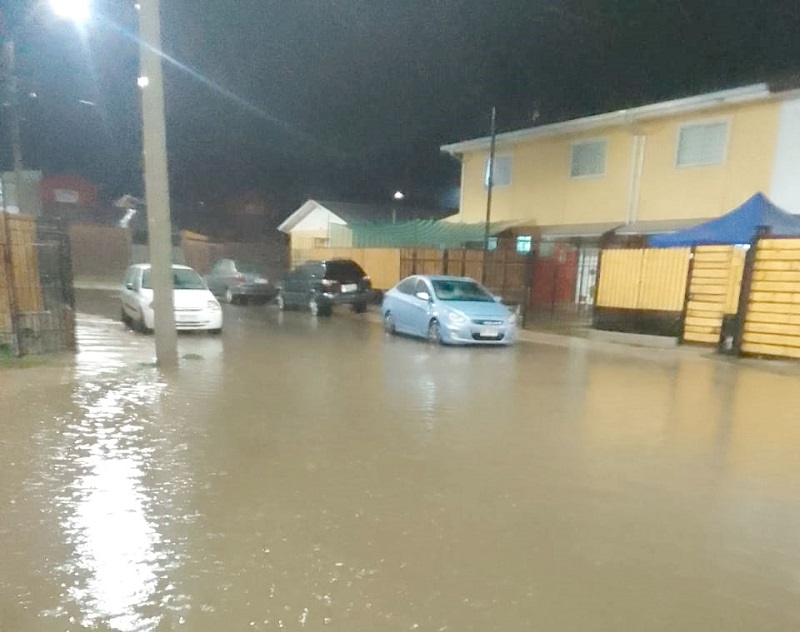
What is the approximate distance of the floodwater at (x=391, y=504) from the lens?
3.47 meters

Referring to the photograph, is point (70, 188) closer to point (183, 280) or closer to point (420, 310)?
point (183, 280)

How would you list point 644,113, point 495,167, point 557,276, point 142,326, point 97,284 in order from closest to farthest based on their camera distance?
point 142,326
point 644,113
point 557,276
point 495,167
point 97,284

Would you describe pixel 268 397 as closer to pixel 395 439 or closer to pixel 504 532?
pixel 395 439

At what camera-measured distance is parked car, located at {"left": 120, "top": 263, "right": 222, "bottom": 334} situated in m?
13.8

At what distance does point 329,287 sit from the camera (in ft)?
63.3

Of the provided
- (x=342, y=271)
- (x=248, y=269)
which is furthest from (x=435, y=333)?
(x=248, y=269)

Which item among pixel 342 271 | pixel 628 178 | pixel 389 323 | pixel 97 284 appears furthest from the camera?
pixel 97 284

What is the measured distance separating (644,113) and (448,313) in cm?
1166

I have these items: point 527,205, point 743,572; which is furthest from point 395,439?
point 527,205

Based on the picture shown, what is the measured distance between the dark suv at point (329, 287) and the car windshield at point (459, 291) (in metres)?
5.55

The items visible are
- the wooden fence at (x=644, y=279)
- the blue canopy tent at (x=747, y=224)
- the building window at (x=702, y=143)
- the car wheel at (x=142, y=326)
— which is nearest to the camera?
the blue canopy tent at (x=747, y=224)

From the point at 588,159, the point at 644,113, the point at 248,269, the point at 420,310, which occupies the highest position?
the point at 644,113

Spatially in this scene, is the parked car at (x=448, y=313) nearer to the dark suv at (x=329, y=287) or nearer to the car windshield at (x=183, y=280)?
the dark suv at (x=329, y=287)

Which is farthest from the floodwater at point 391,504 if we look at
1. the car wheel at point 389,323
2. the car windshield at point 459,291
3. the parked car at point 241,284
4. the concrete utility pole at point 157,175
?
the parked car at point 241,284
